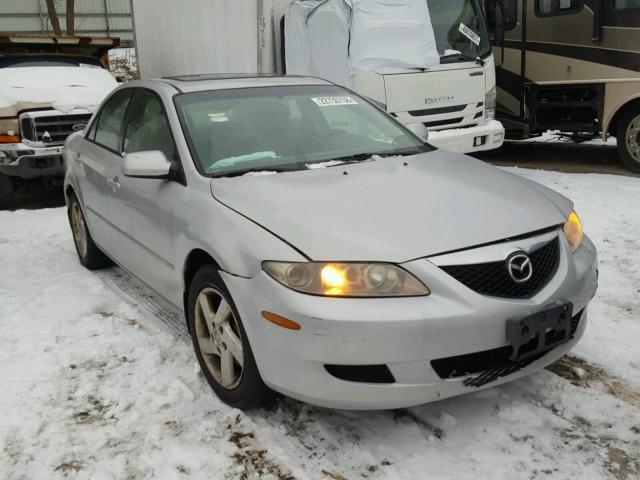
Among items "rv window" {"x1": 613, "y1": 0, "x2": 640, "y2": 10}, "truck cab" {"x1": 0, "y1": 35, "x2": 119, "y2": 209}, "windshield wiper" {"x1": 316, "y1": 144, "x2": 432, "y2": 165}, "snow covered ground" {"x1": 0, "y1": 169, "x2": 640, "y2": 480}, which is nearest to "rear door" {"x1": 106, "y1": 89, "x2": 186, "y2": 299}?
"snow covered ground" {"x1": 0, "y1": 169, "x2": 640, "y2": 480}

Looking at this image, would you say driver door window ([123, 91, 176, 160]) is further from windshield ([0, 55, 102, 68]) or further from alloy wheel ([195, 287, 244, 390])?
windshield ([0, 55, 102, 68])

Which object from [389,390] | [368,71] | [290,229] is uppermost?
[368,71]

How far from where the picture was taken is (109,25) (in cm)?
3581

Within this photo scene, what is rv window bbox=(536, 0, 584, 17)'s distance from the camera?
834 cm

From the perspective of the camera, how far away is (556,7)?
28.1ft

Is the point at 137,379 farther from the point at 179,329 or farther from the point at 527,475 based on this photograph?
the point at 527,475

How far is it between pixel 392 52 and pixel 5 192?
16.5 ft

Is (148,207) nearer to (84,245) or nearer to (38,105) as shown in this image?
(84,245)

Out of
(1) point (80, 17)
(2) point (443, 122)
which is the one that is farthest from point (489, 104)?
(1) point (80, 17)

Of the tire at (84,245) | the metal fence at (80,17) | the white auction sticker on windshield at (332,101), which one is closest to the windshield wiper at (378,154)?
the white auction sticker on windshield at (332,101)

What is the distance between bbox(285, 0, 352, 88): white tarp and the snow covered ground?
481 centimetres

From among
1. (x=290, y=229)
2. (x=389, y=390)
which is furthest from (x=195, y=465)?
(x=290, y=229)

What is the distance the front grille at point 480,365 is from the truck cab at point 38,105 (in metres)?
6.41

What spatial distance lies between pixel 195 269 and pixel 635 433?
215cm
